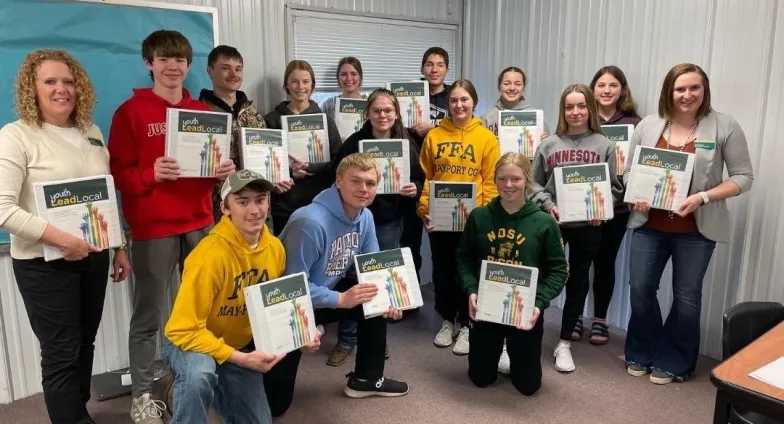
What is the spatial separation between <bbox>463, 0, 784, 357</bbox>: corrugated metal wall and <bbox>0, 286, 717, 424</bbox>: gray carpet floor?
55 centimetres

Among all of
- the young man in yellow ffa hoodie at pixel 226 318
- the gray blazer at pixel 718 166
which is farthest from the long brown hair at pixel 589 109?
the young man in yellow ffa hoodie at pixel 226 318

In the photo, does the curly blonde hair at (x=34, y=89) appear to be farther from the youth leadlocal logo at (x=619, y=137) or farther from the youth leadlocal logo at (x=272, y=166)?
the youth leadlocal logo at (x=619, y=137)

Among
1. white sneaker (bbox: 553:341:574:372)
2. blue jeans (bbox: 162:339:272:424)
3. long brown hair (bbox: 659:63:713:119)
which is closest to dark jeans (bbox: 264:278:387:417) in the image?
blue jeans (bbox: 162:339:272:424)

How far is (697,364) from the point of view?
3.32m

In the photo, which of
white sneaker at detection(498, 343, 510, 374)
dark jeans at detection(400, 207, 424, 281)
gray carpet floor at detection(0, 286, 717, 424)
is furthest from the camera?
dark jeans at detection(400, 207, 424, 281)

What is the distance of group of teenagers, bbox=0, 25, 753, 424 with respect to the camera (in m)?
2.14

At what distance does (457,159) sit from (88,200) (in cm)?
190

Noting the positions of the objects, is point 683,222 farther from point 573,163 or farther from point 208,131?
point 208,131

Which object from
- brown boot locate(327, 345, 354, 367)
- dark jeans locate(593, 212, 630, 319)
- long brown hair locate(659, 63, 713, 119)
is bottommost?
brown boot locate(327, 345, 354, 367)

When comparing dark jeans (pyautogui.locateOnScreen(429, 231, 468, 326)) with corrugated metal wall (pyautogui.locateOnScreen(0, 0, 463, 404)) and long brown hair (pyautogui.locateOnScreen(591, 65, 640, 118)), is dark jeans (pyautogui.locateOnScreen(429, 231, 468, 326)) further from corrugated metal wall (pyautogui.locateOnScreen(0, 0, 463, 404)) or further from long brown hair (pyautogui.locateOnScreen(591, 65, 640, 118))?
corrugated metal wall (pyautogui.locateOnScreen(0, 0, 463, 404))

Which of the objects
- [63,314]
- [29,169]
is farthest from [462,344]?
[29,169]

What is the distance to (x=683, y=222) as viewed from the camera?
2904mm

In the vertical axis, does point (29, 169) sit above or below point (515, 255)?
above

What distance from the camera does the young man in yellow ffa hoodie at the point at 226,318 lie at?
2.03 metres
